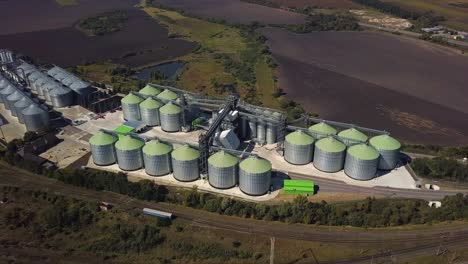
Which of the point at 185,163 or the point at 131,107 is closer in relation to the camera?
the point at 185,163

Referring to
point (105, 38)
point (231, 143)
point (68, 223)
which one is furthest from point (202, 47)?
point (68, 223)

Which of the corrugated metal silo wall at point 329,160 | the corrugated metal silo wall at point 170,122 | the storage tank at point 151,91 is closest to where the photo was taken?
the corrugated metal silo wall at point 329,160

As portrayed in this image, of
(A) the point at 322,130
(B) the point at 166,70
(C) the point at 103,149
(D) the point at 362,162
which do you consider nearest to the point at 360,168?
(D) the point at 362,162

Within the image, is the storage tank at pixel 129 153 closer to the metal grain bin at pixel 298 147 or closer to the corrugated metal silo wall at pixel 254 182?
the corrugated metal silo wall at pixel 254 182

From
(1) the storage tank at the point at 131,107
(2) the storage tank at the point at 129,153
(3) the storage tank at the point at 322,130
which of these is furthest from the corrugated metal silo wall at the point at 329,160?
(1) the storage tank at the point at 131,107

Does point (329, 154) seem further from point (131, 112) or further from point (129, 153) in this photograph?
point (131, 112)

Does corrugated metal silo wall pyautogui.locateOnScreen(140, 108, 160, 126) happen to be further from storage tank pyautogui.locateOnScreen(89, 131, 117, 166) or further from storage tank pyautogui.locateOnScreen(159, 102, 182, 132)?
storage tank pyautogui.locateOnScreen(89, 131, 117, 166)
